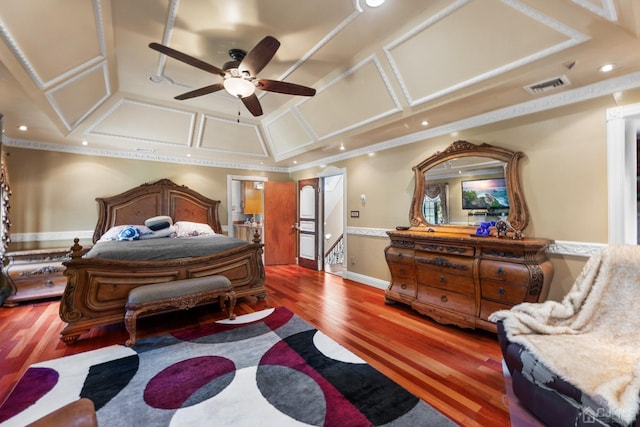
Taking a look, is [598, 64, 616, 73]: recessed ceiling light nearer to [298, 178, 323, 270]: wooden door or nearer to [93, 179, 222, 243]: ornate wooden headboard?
[298, 178, 323, 270]: wooden door

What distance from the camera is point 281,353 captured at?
7.95 feet

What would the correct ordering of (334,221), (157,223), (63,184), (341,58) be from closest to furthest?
(341,58) < (63,184) < (157,223) < (334,221)

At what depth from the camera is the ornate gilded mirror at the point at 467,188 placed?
9.78ft

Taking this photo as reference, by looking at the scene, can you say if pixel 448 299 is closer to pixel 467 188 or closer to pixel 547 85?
pixel 467 188

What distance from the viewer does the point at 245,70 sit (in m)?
2.42

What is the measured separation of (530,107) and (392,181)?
191 cm

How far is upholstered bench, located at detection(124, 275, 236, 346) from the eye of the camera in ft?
8.68

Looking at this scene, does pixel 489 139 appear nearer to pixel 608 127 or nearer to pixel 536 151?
pixel 536 151

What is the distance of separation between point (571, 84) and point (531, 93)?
0.29 meters

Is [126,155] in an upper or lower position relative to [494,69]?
lower

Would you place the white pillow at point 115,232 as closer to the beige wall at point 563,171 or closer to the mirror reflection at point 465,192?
the mirror reflection at point 465,192

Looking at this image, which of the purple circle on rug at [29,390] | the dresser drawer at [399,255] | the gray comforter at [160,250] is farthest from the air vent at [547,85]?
the purple circle on rug at [29,390]

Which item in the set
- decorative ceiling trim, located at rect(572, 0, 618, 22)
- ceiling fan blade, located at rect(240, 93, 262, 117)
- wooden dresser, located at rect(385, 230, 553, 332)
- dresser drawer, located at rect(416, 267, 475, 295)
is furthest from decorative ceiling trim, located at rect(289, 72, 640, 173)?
ceiling fan blade, located at rect(240, 93, 262, 117)

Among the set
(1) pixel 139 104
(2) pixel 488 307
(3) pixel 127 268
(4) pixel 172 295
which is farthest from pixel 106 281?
(2) pixel 488 307
